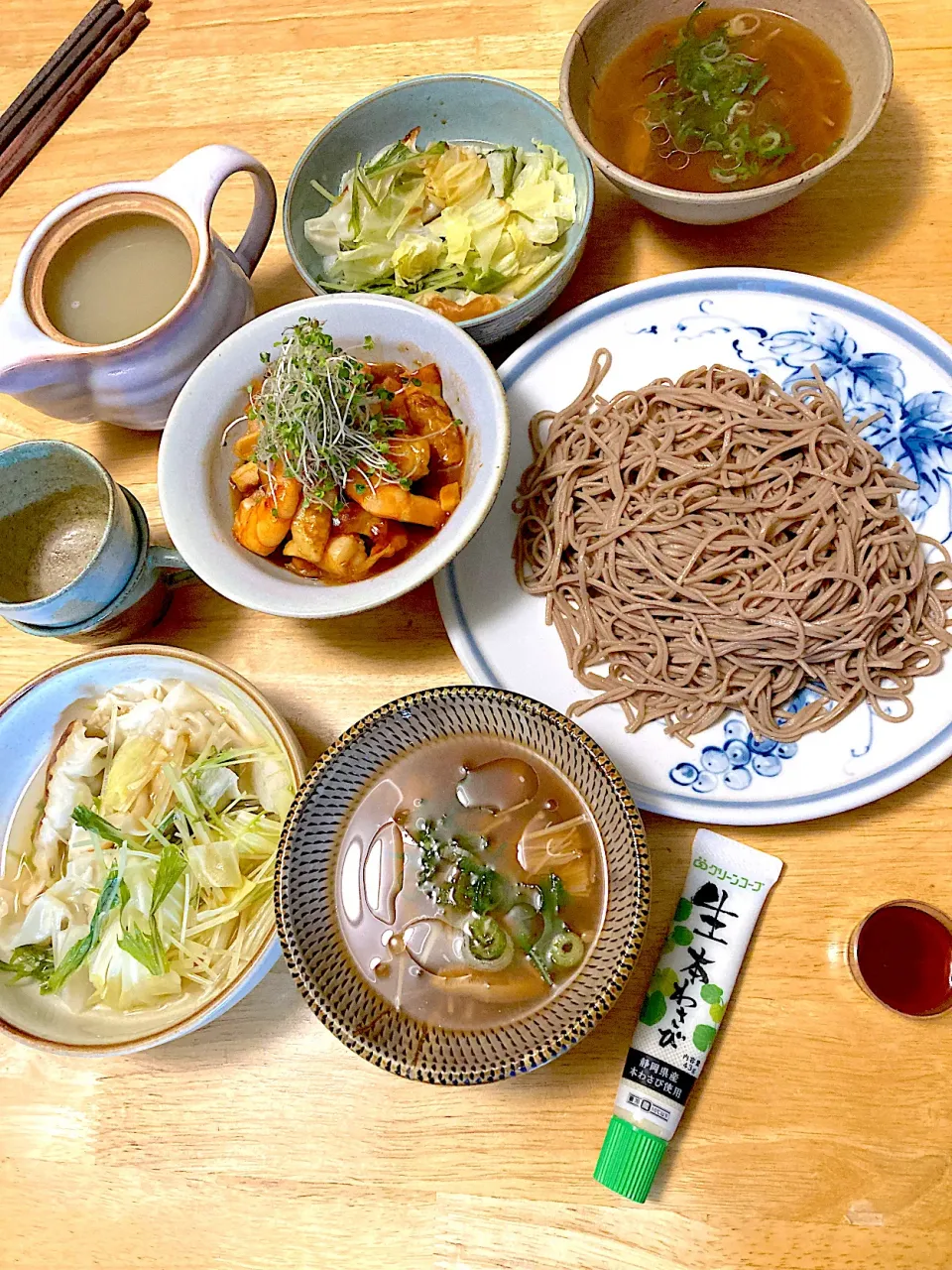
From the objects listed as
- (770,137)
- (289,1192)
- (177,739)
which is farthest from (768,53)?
(289,1192)

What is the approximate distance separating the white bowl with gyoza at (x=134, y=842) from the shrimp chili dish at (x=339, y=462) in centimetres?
30

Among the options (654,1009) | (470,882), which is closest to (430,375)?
(470,882)

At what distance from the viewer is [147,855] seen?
167 cm

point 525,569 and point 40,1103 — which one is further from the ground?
point 525,569

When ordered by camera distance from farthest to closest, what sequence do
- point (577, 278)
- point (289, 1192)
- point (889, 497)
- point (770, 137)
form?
point (577, 278)
point (770, 137)
point (889, 497)
point (289, 1192)

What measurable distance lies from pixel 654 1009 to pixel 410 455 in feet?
3.70

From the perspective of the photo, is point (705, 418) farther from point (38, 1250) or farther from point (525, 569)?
point (38, 1250)

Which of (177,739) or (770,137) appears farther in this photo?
(770,137)

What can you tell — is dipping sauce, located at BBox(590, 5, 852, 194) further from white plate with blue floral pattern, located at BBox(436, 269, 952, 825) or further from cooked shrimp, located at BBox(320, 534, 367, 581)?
cooked shrimp, located at BBox(320, 534, 367, 581)

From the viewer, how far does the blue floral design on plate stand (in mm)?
1814

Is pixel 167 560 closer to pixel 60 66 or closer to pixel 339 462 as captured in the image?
pixel 339 462

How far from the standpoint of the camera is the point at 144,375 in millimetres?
1837

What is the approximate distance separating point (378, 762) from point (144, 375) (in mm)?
930

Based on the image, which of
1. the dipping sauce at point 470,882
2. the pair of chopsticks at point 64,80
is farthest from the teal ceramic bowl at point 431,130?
the dipping sauce at point 470,882
